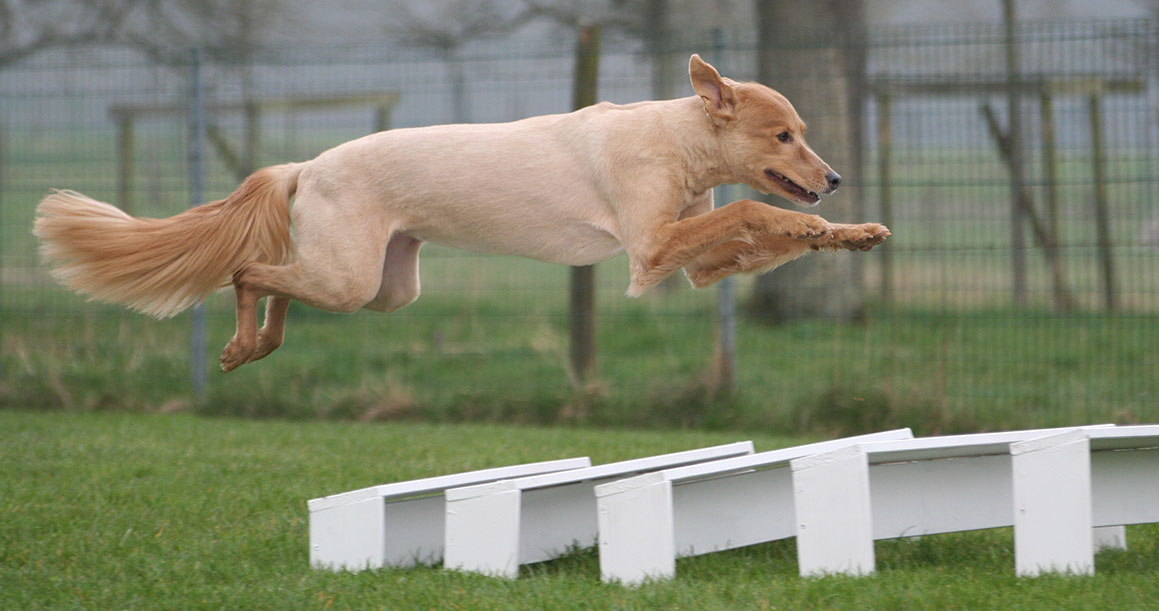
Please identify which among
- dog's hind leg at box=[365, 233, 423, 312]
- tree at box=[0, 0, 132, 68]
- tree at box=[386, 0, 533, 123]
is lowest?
dog's hind leg at box=[365, 233, 423, 312]

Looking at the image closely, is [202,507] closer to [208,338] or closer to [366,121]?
[366,121]

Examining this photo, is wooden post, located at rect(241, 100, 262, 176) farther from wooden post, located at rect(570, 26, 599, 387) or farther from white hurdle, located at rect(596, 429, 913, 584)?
white hurdle, located at rect(596, 429, 913, 584)

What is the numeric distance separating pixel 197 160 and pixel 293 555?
14.9 ft

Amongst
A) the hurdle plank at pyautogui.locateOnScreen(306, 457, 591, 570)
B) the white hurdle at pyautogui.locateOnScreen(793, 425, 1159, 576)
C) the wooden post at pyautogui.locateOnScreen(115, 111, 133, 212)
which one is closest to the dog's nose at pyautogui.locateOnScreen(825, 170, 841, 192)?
the white hurdle at pyautogui.locateOnScreen(793, 425, 1159, 576)

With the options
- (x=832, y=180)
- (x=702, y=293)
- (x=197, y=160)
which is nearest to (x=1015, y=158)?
(x=702, y=293)

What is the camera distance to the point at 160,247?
4.41m

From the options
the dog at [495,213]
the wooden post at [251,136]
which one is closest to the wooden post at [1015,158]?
the dog at [495,213]

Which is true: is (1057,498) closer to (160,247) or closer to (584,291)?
(160,247)

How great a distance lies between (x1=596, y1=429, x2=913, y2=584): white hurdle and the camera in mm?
3941

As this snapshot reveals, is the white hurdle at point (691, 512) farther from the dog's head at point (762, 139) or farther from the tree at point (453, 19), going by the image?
the tree at point (453, 19)

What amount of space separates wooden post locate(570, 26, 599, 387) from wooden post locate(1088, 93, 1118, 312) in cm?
315

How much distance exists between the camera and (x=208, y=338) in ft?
29.2

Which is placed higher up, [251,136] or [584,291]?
[251,136]

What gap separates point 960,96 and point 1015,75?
347 mm
